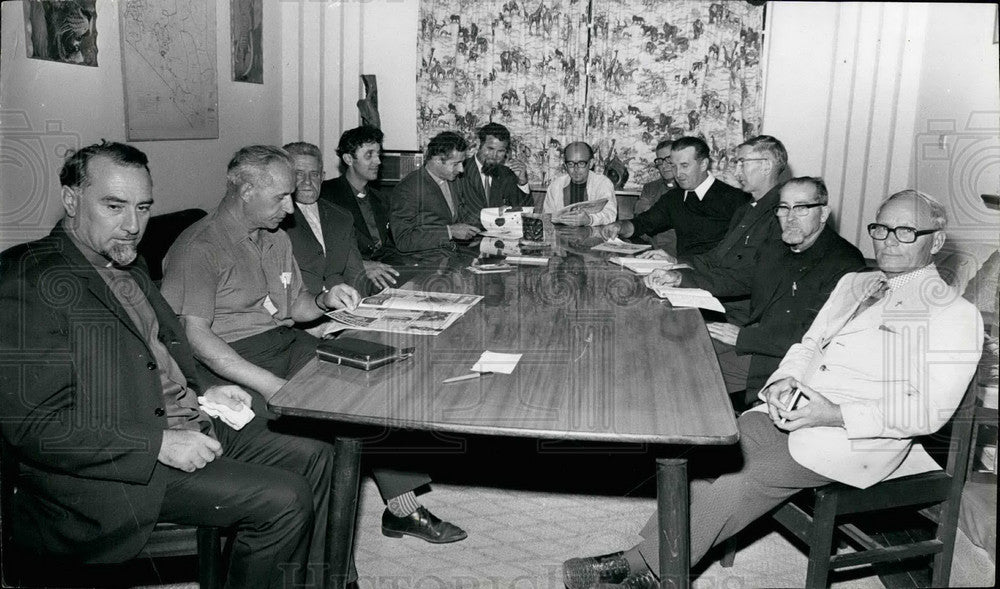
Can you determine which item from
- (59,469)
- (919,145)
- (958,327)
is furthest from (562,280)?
(919,145)

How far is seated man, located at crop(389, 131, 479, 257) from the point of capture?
13.3 ft

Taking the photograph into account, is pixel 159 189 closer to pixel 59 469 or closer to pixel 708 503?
pixel 59 469

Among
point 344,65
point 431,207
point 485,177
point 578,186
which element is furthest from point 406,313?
point 344,65

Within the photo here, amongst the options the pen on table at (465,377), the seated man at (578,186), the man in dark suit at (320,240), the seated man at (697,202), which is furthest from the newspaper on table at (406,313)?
the seated man at (578,186)

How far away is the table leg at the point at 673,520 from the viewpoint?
1.81m

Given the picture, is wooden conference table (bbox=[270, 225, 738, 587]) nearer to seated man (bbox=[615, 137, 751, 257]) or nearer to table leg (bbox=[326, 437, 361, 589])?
table leg (bbox=[326, 437, 361, 589])

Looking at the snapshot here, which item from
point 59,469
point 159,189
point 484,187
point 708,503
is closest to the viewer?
point 59,469

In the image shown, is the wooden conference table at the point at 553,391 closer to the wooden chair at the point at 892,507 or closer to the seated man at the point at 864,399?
the seated man at the point at 864,399

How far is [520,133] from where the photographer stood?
686 centimetres

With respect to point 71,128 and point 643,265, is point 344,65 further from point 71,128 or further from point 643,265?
point 643,265

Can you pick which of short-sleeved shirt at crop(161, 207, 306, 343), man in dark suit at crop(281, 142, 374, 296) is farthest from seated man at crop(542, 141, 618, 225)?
short-sleeved shirt at crop(161, 207, 306, 343)

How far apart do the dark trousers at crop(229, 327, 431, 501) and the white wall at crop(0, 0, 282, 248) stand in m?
1.04

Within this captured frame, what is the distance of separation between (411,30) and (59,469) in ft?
19.2

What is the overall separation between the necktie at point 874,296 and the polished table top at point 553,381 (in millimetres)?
447
